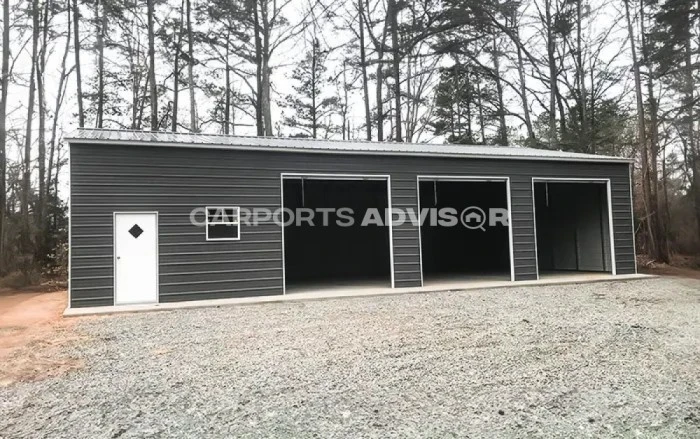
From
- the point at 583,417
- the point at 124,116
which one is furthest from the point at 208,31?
the point at 583,417

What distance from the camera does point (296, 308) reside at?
730cm

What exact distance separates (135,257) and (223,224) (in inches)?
59.1

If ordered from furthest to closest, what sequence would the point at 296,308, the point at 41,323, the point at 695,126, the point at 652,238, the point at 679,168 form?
the point at 679,168
the point at 695,126
the point at 652,238
the point at 296,308
the point at 41,323

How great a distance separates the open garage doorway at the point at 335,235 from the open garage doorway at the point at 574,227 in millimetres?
4425

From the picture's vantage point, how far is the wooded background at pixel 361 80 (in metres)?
14.3

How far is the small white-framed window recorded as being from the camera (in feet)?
26.8

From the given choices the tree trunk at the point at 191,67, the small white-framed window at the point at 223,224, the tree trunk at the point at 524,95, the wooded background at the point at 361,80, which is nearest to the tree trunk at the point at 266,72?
the wooded background at the point at 361,80

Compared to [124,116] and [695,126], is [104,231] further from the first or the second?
[695,126]

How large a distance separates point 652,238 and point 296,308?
40.3 feet

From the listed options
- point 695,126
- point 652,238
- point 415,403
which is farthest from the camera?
point 695,126

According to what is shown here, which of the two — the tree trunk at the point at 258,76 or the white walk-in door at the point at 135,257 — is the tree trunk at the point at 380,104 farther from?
the white walk-in door at the point at 135,257

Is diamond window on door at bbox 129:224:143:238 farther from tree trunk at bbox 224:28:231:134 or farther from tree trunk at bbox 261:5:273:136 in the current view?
tree trunk at bbox 224:28:231:134

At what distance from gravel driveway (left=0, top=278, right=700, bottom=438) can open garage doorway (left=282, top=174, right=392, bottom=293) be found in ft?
21.8

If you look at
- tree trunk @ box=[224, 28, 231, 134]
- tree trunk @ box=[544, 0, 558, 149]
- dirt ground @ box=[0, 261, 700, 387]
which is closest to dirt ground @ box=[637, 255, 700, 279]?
tree trunk @ box=[544, 0, 558, 149]
